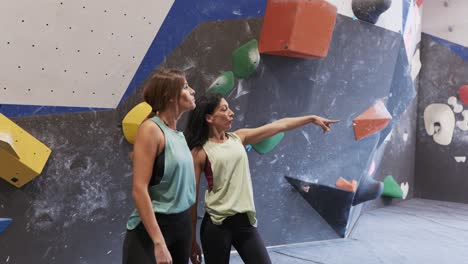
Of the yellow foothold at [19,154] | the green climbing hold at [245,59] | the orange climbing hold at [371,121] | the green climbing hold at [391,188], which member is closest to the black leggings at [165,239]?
the yellow foothold at [19,154]

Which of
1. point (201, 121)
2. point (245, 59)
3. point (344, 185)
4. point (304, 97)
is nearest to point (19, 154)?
point (201, 121)

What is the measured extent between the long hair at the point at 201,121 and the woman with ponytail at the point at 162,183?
0.38 metres

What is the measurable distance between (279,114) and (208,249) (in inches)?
60.3

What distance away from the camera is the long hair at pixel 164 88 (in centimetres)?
160

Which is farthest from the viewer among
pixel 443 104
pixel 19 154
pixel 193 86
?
pixel 443 104

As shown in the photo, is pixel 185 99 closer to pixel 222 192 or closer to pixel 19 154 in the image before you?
pixel 222 192

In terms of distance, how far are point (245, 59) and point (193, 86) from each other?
40cm

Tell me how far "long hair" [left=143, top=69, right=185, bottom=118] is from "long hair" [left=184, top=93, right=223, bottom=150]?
1.40ft

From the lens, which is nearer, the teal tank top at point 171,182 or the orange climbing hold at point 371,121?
the teal tank top at point 171,182

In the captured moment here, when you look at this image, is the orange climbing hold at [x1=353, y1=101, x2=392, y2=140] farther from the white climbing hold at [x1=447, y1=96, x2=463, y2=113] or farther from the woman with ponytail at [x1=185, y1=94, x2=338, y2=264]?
the white climbing hold at [x1=447, y1=96, x2=463, y2=113]

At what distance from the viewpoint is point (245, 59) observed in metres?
3.02

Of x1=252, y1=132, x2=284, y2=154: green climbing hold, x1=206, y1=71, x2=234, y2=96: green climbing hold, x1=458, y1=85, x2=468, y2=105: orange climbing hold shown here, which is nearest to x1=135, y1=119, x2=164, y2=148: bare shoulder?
x1=206, y1=71, x2=234, y2=96: green climbing hold

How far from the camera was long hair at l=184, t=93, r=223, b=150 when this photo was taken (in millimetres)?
2039

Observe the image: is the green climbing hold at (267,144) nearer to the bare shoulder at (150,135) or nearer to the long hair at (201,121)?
the long hair at (201,121)
